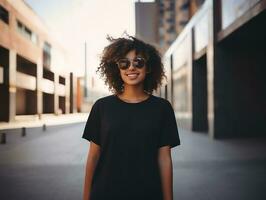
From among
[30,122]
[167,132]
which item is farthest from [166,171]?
[30,122]

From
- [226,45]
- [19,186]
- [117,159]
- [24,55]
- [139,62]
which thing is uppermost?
[24,55]

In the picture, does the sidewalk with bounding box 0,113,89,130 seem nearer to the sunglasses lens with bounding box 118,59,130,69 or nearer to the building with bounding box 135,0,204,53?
the building with bounding box 135,0,204,53

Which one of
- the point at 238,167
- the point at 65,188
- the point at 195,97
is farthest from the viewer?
the point at 195,97

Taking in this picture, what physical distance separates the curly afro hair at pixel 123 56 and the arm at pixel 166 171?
23.2 inches

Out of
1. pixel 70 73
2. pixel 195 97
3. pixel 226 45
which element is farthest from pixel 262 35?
pixel 70 73

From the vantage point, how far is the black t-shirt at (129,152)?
86.1 inches

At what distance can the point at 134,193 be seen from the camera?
217cm

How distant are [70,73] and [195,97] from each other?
46352 mm

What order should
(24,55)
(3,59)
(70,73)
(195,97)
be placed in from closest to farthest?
1. (195,97)
2. (3,59)
3. (24,55)
4. (70,73)

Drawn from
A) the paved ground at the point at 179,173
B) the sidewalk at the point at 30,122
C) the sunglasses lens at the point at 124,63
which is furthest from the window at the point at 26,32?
the sunglasses lens at the point at 124,63

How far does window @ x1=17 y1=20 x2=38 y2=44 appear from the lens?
33294mm

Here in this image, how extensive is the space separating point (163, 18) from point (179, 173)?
198 feet

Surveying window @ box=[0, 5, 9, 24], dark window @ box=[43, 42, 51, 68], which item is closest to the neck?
window @ box=[0, 5, 9, 24]

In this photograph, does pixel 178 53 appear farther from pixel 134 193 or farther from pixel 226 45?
pixel 134 193
